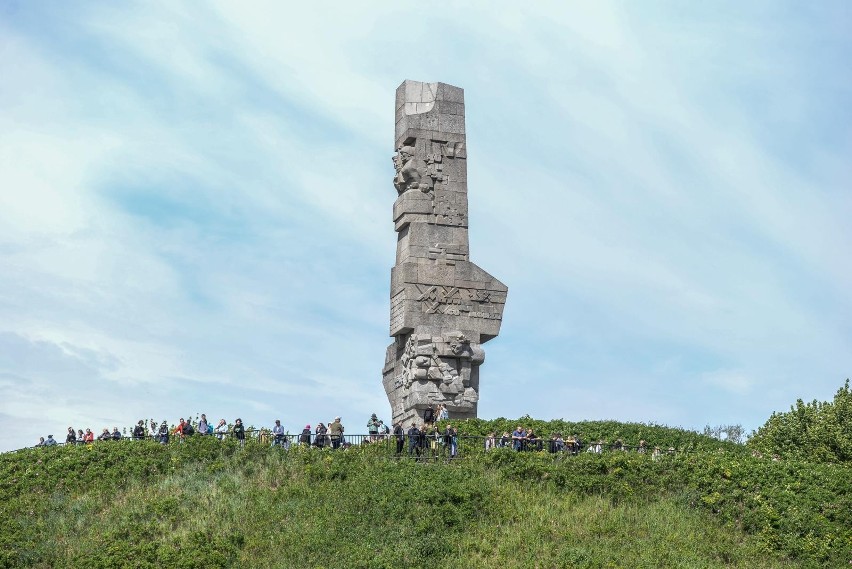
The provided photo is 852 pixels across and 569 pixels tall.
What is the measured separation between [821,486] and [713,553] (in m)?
4.35

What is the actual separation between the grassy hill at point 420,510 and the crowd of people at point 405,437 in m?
0.79

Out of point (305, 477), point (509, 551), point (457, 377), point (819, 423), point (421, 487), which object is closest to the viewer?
point (509, 551)

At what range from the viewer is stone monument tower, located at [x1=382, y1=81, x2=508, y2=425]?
36531mm

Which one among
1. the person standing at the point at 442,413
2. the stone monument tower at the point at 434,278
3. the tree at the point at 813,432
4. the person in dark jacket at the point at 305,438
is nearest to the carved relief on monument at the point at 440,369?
the stone monument tower at the point at 434,278

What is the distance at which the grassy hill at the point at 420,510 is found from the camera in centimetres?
2653

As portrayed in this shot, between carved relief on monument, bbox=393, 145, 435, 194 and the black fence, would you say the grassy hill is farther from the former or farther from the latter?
carved relief on monument, bbox=393, 145, 435, 194

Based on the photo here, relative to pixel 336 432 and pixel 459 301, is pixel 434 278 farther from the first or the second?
pixel 336 432

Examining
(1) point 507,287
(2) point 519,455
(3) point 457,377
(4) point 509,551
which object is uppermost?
(1) point 507,287

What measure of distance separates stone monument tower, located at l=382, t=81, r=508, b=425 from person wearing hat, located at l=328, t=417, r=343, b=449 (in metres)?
2.28

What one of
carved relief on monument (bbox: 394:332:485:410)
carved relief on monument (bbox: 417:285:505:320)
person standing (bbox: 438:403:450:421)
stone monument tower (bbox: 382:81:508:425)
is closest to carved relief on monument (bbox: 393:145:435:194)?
stone monument tower (bbox: 382:81:508:425)

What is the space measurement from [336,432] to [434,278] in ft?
16.6

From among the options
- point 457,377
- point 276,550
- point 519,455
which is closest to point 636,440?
point 457,377

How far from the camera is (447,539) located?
26797mm

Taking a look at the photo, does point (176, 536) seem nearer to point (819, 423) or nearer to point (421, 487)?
point (421, 487)
